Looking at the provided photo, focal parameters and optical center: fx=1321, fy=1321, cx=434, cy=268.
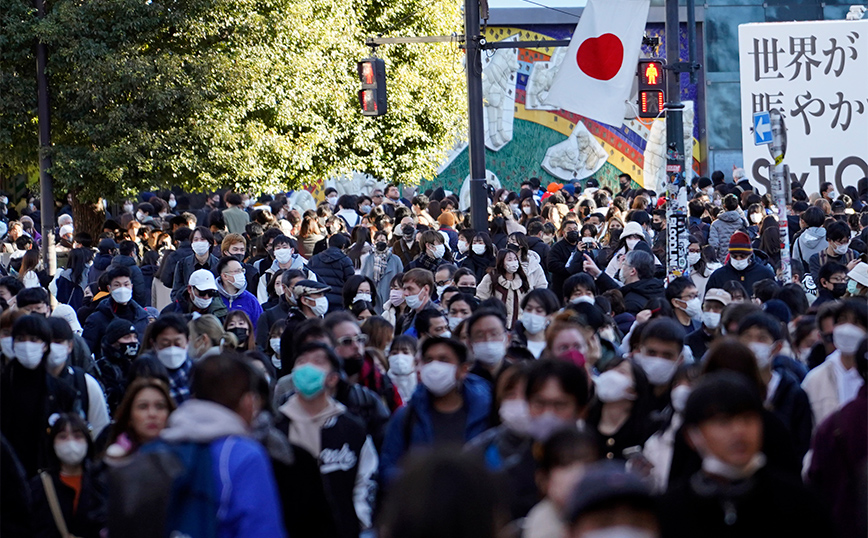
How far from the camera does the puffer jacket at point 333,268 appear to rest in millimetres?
13031

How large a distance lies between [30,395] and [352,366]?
178cm

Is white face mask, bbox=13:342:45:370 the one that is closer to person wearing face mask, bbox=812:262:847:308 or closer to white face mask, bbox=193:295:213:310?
white face mask, bbox=193:295:213:310

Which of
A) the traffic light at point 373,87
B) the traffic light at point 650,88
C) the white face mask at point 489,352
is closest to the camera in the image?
the white face mask at point 489,352

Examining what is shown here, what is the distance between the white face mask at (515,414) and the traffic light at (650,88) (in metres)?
11.2

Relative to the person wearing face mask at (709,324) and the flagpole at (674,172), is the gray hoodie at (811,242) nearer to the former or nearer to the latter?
the flagpole at (674,172)

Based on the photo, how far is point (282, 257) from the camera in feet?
44.2

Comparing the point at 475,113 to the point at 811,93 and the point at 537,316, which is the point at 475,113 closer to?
the point at 811,93

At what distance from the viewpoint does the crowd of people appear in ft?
13.4

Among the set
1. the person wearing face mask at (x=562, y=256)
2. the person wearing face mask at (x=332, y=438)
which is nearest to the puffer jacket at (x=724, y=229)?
the person wearing face mask at (x=562, y=256)

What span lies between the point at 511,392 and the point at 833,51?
17022 mm

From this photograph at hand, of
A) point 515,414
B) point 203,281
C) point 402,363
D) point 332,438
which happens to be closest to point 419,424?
point 332,438

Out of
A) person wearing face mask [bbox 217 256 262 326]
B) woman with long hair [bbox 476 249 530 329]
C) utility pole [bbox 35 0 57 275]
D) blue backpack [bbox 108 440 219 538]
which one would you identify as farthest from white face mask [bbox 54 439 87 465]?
utility pole [bbox 35 0 57 275]

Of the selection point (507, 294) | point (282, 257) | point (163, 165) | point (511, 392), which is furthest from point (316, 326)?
point (163, 165)

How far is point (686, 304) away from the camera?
970cm
